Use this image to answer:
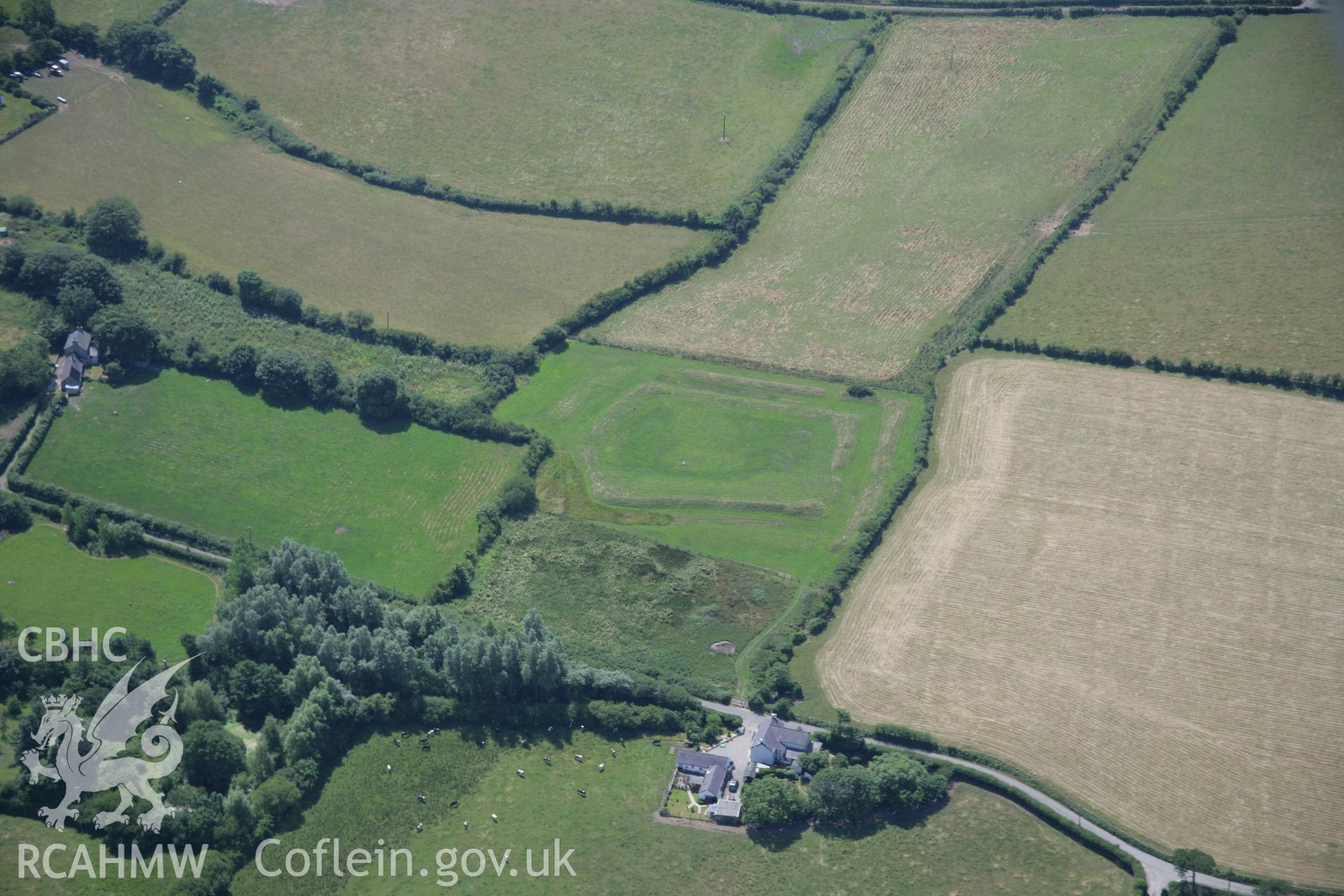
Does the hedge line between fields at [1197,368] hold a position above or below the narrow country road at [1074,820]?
above

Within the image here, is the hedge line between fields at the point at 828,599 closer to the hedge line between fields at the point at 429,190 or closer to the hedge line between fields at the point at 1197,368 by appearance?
the hedge line between fields at the point at 1197,368

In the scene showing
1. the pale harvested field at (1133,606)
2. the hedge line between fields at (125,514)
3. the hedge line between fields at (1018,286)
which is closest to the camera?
the pale harvested field at (1133,606)

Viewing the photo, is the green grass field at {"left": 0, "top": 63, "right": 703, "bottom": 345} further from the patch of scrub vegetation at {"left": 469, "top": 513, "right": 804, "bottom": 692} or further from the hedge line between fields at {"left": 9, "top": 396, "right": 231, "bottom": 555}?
the hedge line between fields at {"left": 9, "top": 396, "right": 231, "bottom": 555}

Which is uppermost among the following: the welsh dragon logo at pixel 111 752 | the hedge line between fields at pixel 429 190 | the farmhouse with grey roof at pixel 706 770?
the hedge line between fields at pixel 429 190

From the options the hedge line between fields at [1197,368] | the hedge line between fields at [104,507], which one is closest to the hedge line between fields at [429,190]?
the hedge line between fields at [1197,368]

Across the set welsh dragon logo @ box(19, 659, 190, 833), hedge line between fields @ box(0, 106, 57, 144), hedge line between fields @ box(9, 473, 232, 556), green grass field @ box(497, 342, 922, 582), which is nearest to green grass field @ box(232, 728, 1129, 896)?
welsh dragon logo @ box(19, 659, 190, 833)

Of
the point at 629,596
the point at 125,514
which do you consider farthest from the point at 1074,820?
the point at 125,514

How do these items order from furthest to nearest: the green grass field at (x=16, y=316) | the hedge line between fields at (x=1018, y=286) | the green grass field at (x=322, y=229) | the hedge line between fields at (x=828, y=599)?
the green grass field at (x=322, y=229), the hedge line between fields at (x=1018, y=286), the green grass field at (x=16, y=316), the hedge line between fields at (x=828, y=599)
